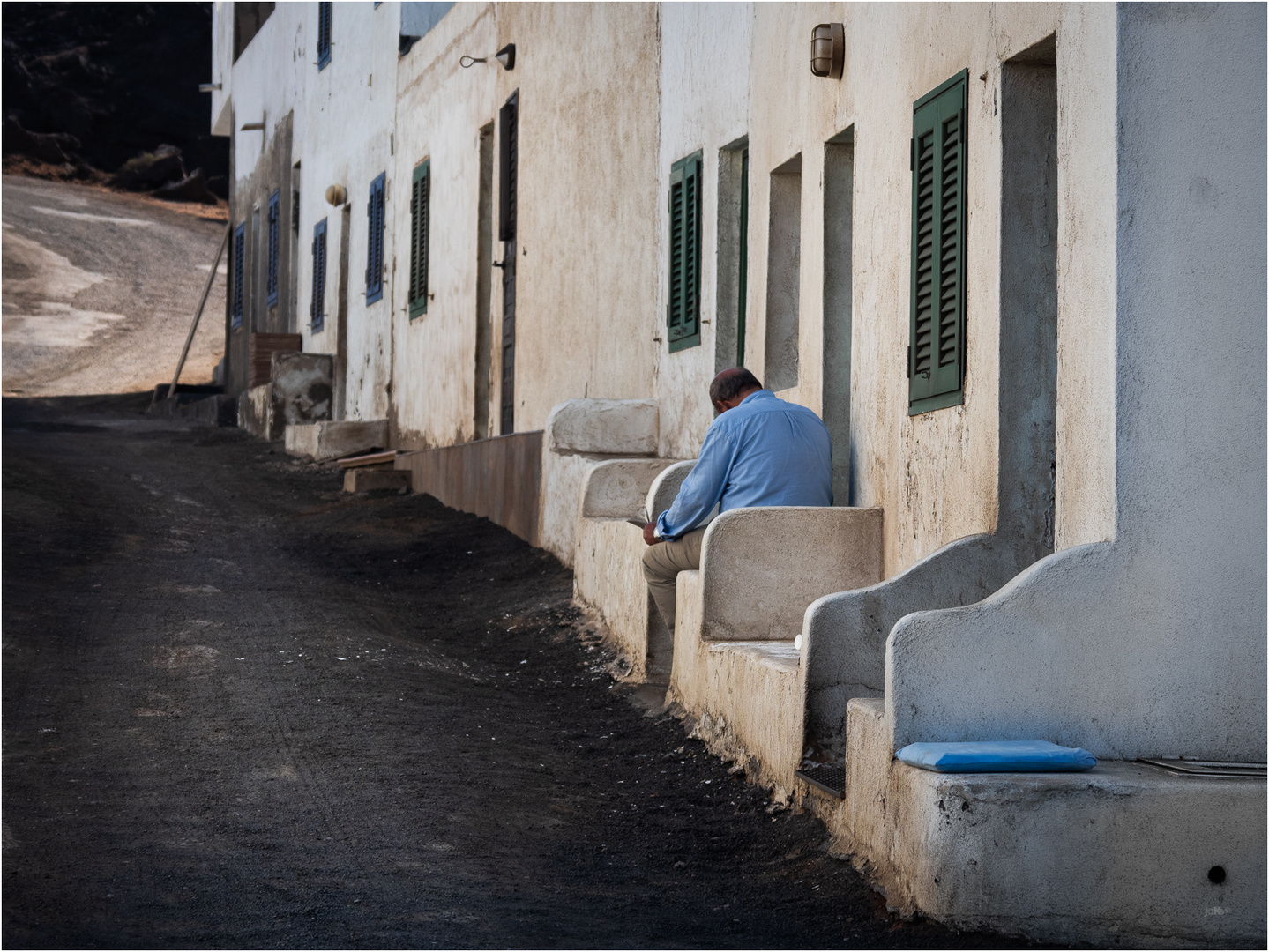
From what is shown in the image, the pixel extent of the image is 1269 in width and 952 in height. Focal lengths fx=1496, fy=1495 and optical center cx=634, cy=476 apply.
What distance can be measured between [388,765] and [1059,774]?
9.13ft

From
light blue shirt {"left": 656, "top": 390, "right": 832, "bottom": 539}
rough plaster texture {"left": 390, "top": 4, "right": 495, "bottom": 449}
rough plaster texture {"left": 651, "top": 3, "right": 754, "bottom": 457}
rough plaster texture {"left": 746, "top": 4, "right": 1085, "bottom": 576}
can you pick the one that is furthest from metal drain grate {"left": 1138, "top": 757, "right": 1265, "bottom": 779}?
rough plaster texture {"left": 390, "top": 4, "right": 495, "bottom": 449}

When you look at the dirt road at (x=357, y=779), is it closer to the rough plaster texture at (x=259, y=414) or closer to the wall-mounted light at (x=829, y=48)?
the wall-mounted light at (x=829, y=48)

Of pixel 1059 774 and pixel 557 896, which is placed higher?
pixel 1059 774

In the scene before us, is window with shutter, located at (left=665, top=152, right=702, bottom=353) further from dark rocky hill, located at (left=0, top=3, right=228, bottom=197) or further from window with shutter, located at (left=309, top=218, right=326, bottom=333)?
dark rocky hill, located at (left=0, top=3, right=228, bottom=197)

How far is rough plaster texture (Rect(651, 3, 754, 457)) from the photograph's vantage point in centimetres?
855

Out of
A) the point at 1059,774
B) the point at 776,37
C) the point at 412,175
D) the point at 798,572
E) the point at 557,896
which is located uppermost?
the point at 412,175

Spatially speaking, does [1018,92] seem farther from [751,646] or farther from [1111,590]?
[751,646]

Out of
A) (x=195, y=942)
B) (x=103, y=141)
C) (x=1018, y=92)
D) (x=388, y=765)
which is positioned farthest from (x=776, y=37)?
(x=103, y=141)

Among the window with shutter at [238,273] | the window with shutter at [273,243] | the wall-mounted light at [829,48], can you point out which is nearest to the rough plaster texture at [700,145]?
the wall-mounted light at [829,48]

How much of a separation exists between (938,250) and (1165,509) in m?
1.80

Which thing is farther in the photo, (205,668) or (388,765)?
(205,668)

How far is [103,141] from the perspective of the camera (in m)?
47.8

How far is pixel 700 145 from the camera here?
360 inches

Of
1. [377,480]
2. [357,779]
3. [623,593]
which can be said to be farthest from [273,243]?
[357,779]
